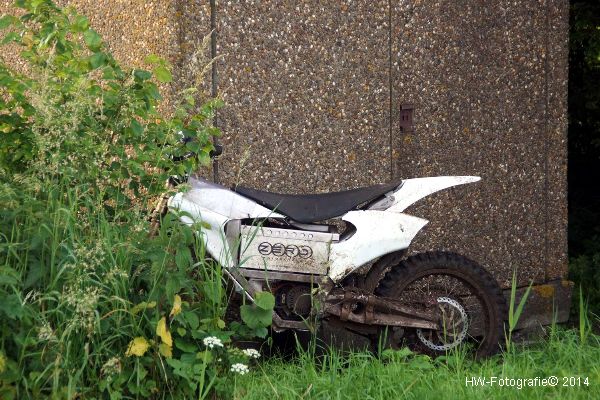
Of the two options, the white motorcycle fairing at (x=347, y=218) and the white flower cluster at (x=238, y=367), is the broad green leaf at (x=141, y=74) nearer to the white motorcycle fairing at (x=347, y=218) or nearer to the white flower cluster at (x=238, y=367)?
the white motorcycle fairing at (x=347, y=218)

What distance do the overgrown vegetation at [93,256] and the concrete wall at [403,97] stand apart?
58cm

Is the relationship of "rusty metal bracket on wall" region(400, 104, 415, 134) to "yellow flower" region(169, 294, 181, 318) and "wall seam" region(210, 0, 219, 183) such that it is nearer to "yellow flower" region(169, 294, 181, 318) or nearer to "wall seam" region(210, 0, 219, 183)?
"wall seam" region(210, 0, 219, 183)

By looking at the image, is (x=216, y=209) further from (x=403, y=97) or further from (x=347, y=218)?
(x=403, y=97)

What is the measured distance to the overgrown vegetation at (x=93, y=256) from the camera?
373cm

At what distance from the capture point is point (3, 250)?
12.6 feet

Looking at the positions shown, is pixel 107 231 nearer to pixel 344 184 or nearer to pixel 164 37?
pixel 164 37

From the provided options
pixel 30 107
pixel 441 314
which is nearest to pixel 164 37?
pixel 30 107

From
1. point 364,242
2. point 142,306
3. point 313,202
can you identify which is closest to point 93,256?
point 142,306

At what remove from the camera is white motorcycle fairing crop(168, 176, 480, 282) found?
4570 mm

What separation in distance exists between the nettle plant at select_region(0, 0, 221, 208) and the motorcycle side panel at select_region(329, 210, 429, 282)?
734mm

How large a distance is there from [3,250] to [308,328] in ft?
4.58

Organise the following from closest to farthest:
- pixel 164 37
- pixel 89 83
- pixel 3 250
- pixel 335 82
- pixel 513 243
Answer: pixel 3 250
pixel 89 83
pixel 164 37
pixel 335 82
pixel 513 243

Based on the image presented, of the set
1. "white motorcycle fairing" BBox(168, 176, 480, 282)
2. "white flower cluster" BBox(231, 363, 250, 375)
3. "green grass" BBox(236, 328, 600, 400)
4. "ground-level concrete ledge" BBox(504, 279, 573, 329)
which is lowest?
"ground-level concrete ledge" BBox(504, 279, 573, 329)

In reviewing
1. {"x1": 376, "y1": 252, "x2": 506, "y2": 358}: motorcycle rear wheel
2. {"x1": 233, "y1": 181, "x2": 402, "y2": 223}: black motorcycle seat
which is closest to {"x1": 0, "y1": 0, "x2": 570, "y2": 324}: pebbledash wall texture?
{"x1": 233, "y1": 181, "x2": 402, "y2": 223}: black motorcycle seat
